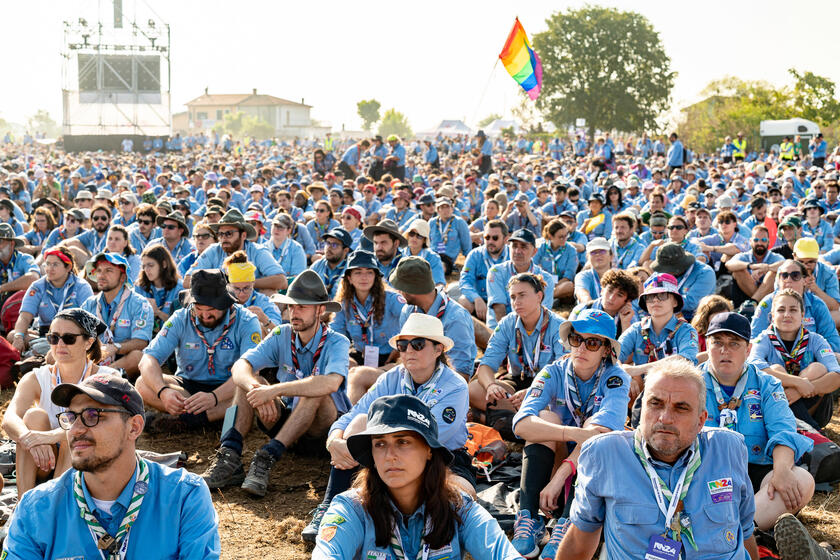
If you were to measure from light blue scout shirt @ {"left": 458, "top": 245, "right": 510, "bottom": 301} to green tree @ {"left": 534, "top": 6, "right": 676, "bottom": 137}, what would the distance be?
6005 centimetres

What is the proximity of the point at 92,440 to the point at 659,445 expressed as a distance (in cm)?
221

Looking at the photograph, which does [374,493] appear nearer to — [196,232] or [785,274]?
[785,274]

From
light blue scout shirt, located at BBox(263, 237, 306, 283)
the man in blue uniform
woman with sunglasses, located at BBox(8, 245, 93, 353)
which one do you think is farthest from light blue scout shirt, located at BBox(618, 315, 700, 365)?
woman with sunglasses, located at BBox(8, 245, 93, 353)

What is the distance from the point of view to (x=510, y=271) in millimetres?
8797

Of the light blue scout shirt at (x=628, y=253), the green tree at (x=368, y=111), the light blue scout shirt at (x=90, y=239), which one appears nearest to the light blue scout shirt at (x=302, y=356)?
Answer: the light blue scout shirt at (x=628, y=253)

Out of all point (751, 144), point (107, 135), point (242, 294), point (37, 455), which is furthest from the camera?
point (107, 135)

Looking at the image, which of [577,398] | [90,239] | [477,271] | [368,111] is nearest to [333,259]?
[477,271]

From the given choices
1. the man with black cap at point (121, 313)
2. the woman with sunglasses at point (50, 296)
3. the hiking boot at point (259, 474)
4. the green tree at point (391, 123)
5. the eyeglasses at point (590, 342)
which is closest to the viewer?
Result: the eyeglasses at point (590, 342)

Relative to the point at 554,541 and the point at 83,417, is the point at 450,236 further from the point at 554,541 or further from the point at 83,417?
the point at 83,417

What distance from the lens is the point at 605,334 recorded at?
501 centimetres

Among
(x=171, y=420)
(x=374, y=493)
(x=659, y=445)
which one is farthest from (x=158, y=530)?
(x=171, y=420)

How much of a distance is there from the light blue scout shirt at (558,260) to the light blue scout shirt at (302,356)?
5388mm

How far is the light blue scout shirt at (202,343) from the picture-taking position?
692 cm

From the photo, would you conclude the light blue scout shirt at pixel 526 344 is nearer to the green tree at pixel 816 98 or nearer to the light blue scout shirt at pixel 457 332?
the light blue scout shirt at pixel 457 332
